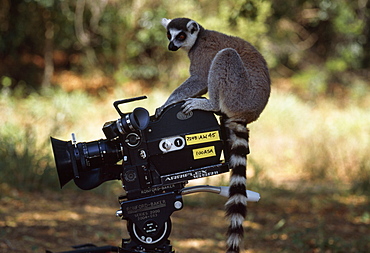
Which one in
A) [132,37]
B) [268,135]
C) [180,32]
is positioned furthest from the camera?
[132,37]

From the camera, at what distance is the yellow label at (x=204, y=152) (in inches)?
95.5

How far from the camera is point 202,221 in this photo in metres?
5.30

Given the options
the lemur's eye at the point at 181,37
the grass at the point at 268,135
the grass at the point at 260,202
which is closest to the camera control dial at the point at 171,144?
the lemur's eye at the point at 181,37

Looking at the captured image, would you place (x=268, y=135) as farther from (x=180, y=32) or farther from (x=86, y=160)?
(x=86, y=160)

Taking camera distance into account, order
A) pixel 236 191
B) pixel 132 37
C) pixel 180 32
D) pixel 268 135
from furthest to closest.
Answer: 1. pixel 132 37
2. pixel 268 135
3. pixel 180 32
4. pixel 236 191

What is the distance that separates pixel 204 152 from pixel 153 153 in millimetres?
262

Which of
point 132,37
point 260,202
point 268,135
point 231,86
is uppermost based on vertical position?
point 132,37

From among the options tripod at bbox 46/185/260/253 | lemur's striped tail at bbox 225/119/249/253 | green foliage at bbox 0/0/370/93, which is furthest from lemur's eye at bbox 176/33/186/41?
green foliage at bbox 0/0/370/93

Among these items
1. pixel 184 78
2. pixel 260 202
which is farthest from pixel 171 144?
pixel 184 78

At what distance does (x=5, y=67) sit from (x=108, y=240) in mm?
9094

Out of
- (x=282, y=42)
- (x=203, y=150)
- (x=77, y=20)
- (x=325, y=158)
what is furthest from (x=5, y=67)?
(x=203, y=150)

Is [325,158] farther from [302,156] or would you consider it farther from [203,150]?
[203,150]

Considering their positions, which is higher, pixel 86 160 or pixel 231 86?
pixel 231 86

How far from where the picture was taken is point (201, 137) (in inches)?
95.0
